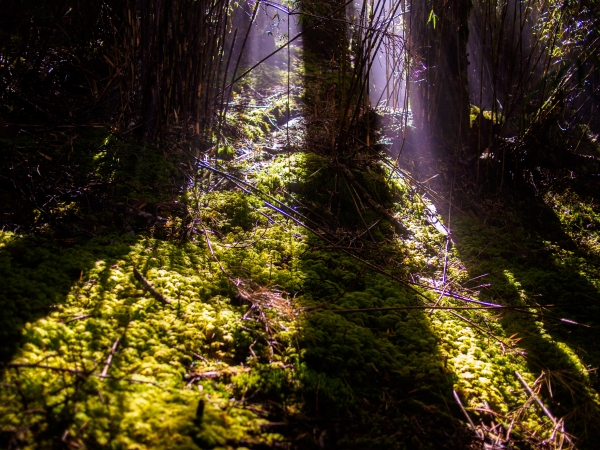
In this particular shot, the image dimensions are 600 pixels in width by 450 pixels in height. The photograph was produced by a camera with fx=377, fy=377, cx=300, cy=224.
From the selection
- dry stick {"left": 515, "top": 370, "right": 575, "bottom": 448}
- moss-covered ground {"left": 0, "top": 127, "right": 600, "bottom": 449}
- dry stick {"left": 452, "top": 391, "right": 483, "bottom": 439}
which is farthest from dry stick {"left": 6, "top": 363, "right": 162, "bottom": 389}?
dry stick {"left": 515, "top": 370, "right": 575, "bottom": 448}

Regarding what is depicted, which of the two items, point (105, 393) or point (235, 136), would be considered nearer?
point (105, 393)

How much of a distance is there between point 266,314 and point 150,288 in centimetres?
40

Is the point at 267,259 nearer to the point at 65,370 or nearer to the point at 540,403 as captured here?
the point at 65,370

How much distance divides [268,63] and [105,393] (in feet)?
18.8

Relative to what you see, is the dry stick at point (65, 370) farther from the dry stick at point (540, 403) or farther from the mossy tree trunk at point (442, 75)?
the mossy tree trunk at point (442, 75)

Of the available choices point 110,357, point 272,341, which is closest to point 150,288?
point 110,357

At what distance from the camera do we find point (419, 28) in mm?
3486

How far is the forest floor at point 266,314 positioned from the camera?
0.91 m

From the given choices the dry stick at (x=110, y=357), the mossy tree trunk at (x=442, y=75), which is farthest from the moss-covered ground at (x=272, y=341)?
the mossy tree trunk at (x=442, y=75)

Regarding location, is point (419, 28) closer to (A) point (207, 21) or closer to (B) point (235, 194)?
(A) point (207, 21)

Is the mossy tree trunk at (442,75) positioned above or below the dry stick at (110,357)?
above

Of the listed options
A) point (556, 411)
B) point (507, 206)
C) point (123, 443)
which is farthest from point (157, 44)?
point (507, 206)

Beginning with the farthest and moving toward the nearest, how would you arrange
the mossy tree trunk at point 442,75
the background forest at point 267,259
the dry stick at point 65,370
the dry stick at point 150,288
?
the mossy tree trunk at point 442,75 → the dry stick at point 150,288 → the background forest at point 267,259 → the dry stick at point 65,370

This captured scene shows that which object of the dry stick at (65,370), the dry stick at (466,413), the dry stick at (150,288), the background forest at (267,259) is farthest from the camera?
the dry stick at (150,288)
